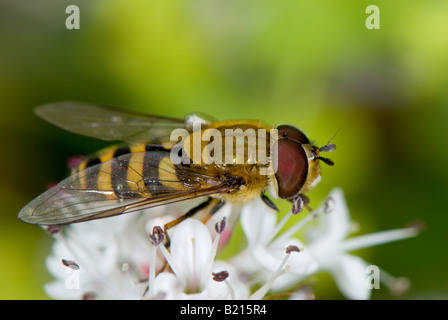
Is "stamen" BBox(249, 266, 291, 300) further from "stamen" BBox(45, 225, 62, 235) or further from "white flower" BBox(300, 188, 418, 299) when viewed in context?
"stamen" BBox(45, 225, 62, 235)

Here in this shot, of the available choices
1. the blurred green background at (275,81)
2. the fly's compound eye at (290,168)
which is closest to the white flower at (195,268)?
the fly's compound eye at (290,168)

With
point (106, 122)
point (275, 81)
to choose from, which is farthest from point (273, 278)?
point (275, 81)

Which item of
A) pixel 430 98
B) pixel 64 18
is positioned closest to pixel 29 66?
pixel 64 18

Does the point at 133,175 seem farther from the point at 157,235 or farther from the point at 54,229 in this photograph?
the point at 54,229

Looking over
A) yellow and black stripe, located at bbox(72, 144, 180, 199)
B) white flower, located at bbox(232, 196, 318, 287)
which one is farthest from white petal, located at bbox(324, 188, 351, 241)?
yellow and black stripe, located at bbox(72, 144, 180, 199)

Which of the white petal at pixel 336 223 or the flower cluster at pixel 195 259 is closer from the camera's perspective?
the flower cluster at pixel 195 259

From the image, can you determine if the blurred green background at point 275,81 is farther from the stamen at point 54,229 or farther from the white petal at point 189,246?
the white petal at point 189,246
